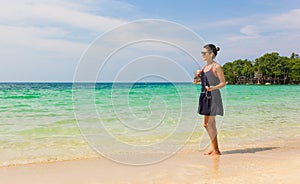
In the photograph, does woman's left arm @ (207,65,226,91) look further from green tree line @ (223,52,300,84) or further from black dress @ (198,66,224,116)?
green tree line @ (223,52,300,84)

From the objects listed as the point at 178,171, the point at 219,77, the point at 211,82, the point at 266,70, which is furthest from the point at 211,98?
the point at 266,70

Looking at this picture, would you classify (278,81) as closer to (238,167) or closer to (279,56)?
(279,56)

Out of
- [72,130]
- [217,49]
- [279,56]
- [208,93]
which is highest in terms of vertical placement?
[279,56]

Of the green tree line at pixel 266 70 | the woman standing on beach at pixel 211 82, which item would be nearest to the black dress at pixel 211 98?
the woman standing on beach at pixel 211 82

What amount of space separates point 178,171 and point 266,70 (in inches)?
4552

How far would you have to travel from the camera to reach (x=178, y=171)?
17.1 ft

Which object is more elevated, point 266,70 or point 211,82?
point 266,70

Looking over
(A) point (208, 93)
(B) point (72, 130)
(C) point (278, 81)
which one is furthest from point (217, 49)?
(C) point (278, 81)

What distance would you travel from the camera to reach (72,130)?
9711mm

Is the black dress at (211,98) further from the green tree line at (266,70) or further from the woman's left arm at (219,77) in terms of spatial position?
the green tree line at (266,70)

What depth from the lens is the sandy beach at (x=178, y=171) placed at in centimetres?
469

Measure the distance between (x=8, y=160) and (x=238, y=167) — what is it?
3867mm

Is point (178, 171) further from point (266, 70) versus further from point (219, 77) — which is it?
point (266, 70)

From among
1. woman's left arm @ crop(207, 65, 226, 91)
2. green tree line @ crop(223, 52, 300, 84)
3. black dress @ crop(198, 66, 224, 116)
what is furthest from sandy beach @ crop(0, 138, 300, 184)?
green tree line @ crop(223, 52, 300, 84)
